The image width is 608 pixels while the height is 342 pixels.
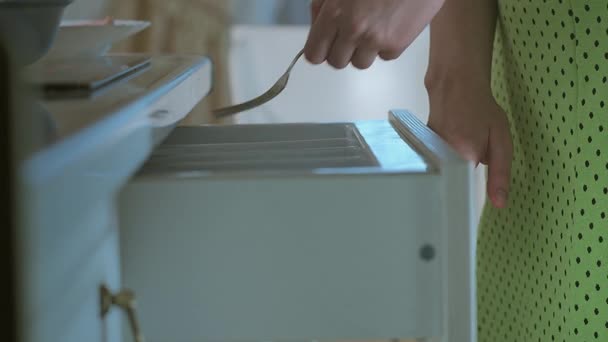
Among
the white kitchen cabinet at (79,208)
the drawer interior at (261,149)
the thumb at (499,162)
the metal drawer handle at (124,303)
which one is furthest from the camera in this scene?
the thumb at (499,162)

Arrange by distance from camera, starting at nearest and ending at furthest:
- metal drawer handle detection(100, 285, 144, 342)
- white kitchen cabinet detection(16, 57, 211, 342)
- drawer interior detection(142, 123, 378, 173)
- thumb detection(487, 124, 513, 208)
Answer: white kitchen cabinet detection(16, 57, 211, 342) → metal drawer handle detection(100, 285, 144, 342) → drawer interior detection(142, 123, 378, 173) → thumb detection(487, 124, 513, 208)

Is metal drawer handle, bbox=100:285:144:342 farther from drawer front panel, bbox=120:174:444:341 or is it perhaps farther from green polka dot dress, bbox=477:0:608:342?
green polka dot dress, bbox=477:0:608:342

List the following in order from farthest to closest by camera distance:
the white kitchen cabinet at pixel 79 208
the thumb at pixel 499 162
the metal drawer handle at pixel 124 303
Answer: the thumb at pixel 499 162 → the metal drawer handle at pixel 124 303 → the white kitchen cabinet at pixel 79 208

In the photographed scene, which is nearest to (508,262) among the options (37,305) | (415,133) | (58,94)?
(415,133)

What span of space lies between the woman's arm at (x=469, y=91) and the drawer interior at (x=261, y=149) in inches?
3.9

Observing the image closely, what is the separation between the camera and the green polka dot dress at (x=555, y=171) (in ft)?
2.39

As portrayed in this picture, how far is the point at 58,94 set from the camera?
1.65 ft

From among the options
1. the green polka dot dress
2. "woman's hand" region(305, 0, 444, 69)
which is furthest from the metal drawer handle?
the green polka dot dress

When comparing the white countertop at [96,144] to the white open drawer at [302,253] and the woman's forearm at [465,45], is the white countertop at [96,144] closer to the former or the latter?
the white open drawer at [302,253]

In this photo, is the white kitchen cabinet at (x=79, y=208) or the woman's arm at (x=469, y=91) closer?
the white kitchen cabinet at (x=79, y=208)

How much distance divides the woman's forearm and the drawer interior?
120mm

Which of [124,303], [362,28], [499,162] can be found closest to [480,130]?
[499,162]

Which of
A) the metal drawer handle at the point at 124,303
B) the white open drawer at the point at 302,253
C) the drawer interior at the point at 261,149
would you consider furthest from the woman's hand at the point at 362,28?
the metal drawer handle at the point at 124,303

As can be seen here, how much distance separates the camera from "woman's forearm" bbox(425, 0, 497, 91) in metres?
0.87
